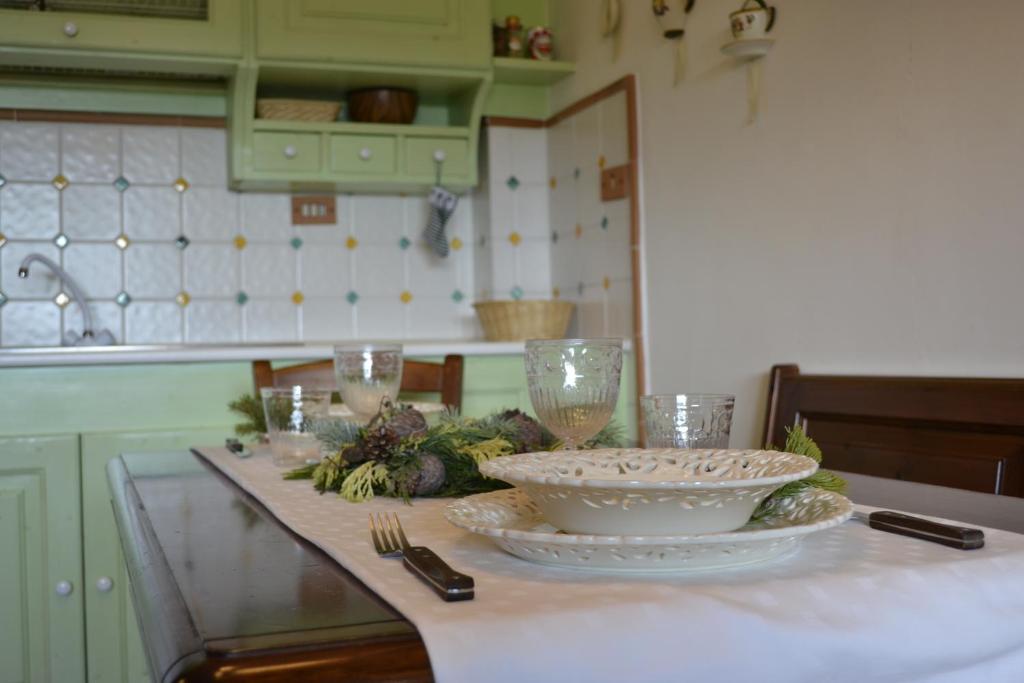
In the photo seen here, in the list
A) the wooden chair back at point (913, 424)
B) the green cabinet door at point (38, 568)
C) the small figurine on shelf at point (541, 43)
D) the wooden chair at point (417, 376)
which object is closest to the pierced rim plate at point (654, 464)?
the wooden chair back at point (913, 424)

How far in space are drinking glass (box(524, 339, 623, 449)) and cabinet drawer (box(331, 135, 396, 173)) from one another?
2.28 metres

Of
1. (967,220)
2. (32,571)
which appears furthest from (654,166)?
(32,571)

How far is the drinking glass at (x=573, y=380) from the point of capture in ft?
2.73

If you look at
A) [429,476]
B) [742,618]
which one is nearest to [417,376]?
[429,476]

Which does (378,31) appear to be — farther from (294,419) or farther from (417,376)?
(294,419)

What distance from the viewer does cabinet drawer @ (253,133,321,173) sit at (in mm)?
2920

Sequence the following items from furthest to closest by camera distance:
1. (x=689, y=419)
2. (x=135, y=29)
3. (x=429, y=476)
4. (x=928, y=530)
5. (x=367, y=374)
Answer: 1. (x=135, y=29)
2. (x=367, y=374)
3. (x=429, y=476)
4. (x=689, y=419)
5. (x=928, y=530)

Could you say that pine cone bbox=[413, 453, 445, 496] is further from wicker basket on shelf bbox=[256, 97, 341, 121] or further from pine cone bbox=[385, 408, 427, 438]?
wicker basket on shelf bbox=[256, 97, 341, 121]

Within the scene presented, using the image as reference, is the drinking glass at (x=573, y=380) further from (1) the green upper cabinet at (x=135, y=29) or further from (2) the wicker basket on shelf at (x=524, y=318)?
(1) the green upper cabinet at (x=135, y=29)

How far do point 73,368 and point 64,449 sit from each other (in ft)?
0.58

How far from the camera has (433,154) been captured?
3100 mm

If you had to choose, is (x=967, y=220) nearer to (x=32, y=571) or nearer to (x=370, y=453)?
(x=370, y=453)

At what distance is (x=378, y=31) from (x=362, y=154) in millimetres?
353

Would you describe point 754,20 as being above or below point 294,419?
above
